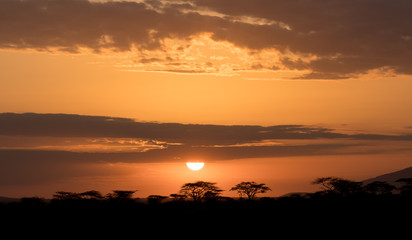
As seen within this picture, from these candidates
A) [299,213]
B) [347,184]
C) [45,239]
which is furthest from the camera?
[347,184]

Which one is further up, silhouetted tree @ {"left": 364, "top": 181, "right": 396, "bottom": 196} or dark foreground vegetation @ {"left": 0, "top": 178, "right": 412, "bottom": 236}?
silhouetted tree @ {"left": 364, "top": 181, "right": 396, "bottom": 196}

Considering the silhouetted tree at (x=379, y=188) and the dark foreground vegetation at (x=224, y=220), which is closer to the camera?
the dark foreground vegetation at (x=224, y=220)

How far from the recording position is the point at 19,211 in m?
80.2

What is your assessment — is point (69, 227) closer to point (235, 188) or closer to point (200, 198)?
point (200, 198)

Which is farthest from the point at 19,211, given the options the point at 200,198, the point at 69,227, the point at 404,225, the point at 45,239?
the point at 200,198

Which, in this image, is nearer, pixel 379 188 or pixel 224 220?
pixel 224 220

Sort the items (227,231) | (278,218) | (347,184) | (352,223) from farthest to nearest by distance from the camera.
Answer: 1. (347,184)
2. (278,218)
3. (352,223)
4. (227,231)

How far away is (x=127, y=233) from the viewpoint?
60750mm

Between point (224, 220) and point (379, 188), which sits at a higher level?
point (379, 188)

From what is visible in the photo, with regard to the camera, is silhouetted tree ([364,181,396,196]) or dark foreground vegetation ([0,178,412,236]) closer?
dark foreground vegetation ([0,178,412,236])

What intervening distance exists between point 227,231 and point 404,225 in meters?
20.5

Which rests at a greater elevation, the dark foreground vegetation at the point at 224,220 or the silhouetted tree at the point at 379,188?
the silhouetted tree at the point at 379,188

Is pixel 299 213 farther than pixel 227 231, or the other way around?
pixel 299 213

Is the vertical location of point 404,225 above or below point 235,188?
below
